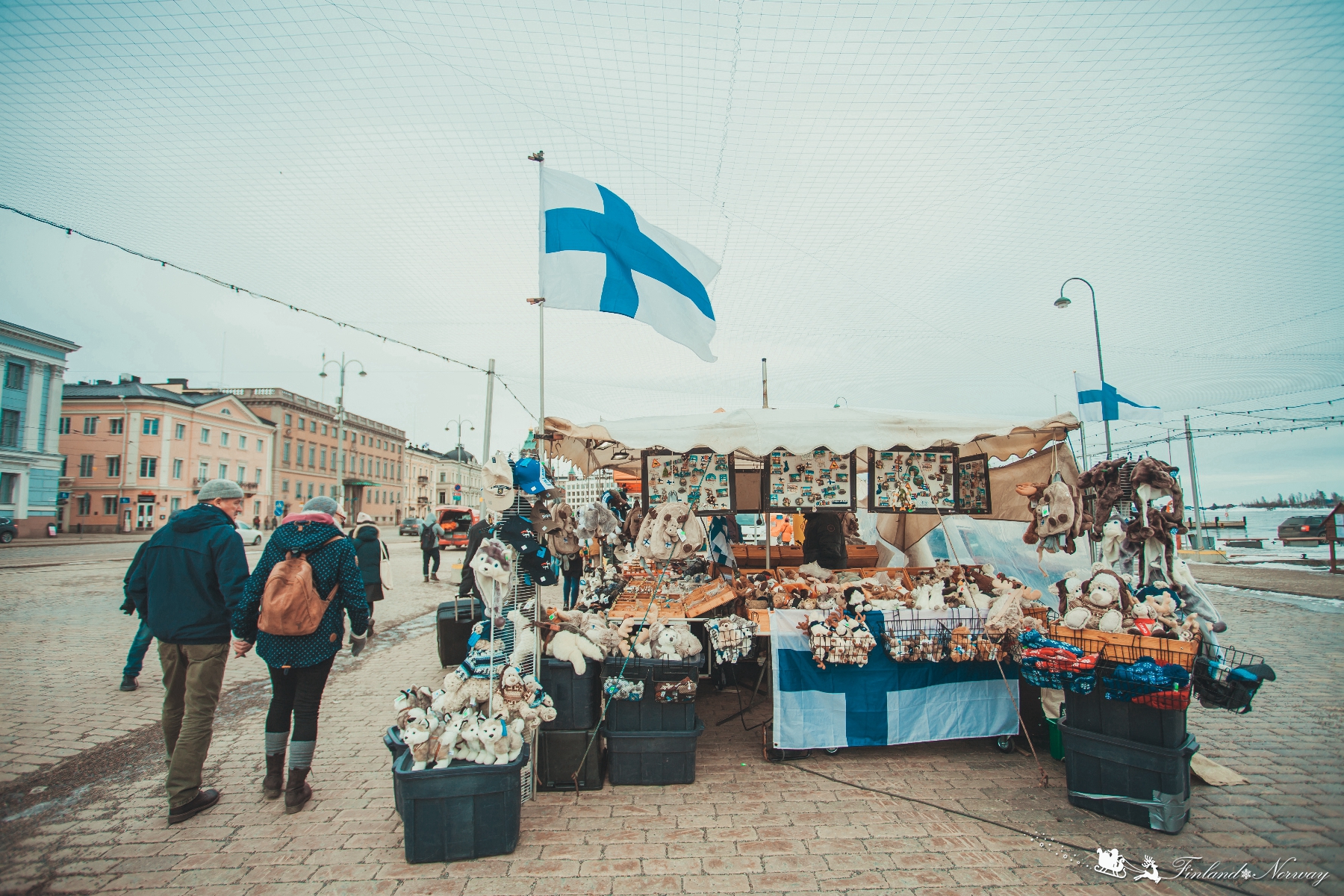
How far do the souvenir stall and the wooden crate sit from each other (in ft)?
1.84

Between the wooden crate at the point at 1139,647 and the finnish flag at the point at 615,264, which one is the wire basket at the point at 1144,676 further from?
the finnish flag at the point at 615,264

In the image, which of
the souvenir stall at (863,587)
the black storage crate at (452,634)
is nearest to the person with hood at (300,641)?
the souvenir stall at (863,587)

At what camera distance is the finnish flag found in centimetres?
432

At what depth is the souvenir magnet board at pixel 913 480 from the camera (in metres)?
5.30

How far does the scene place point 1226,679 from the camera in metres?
3.19

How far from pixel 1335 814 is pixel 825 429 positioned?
3.50m

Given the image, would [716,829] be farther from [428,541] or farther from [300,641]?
[428,541]

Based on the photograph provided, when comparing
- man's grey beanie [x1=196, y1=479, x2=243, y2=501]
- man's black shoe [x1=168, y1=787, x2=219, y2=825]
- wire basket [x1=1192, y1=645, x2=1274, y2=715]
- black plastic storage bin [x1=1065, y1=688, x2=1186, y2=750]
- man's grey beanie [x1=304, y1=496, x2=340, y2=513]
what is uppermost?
man's grey beanie [x1=196, y1=479, x2=243, y2=501]

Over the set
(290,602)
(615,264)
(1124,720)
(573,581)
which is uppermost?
(615,264)

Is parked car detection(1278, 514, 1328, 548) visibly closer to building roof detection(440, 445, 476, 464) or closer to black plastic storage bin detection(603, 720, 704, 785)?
black plastic storage bin detection(603, 720, 704, 785)

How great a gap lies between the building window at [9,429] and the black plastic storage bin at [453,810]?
31.0m

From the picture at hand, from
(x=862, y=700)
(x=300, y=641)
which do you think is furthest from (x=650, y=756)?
(x=300, y=641)

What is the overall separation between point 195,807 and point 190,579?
4.14 feet

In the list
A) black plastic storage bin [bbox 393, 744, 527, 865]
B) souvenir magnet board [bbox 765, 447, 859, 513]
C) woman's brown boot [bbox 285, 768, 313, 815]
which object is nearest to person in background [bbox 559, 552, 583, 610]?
souvenir magnet board [bbox 765, 447, 859, 513]
